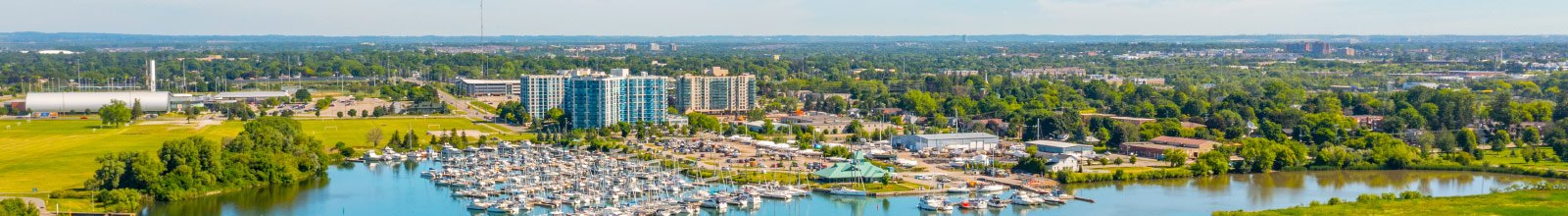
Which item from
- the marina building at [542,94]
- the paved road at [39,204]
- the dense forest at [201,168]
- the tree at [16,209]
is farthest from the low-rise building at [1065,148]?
the tree at [16,209]

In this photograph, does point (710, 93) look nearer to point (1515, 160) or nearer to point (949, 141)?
point (949, 141)

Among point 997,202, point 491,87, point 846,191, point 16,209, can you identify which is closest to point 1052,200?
point 997,202

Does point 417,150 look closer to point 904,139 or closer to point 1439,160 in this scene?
point 904,139

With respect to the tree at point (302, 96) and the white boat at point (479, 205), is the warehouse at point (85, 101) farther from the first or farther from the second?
the white boat at point (479, 205)

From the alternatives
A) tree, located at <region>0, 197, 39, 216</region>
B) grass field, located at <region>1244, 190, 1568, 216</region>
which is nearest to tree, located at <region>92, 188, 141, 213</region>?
tree, located at <region>0, 197, 39, 216</region>

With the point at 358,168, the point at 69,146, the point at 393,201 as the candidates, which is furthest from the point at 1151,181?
the point at 69,146
